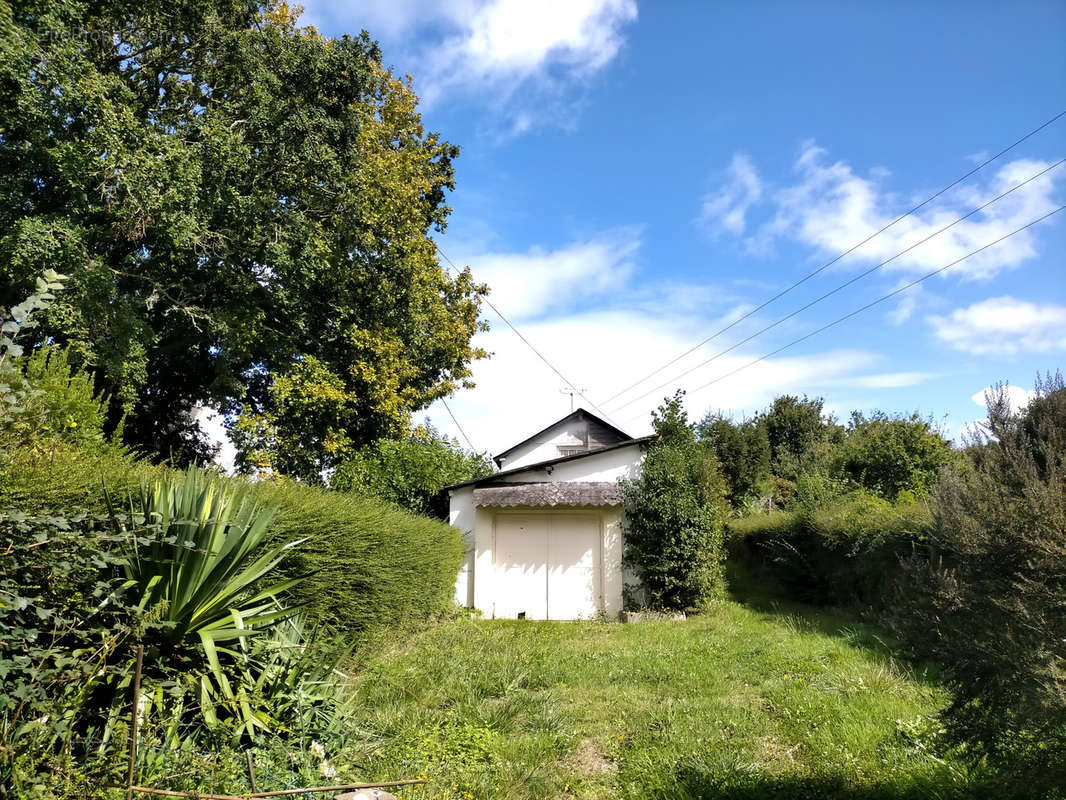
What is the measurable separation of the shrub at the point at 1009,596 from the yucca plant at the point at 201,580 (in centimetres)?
416

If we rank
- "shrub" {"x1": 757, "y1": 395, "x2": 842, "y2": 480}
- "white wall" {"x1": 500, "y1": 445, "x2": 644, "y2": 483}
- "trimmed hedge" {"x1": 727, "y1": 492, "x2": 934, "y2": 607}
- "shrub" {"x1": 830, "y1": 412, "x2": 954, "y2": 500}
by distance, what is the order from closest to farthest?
"trimmed hedge" {"x1": 727, "y1": 492, "x2": 934, "y2": 607} → "white wall" {"x1": 500, "y1": 445, "x2": 644, "y2": 483} → "shrub" {"x1": 830, "y1": 412, "x2": 954, "y2": 500} → "shrub" {"x1": 757, "y1": 395, "x2": 842, "y2": 480}

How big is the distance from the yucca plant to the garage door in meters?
10.6

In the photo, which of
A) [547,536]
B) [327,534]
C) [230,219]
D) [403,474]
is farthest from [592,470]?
[230,219]

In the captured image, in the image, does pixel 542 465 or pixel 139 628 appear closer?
pixel 139 628

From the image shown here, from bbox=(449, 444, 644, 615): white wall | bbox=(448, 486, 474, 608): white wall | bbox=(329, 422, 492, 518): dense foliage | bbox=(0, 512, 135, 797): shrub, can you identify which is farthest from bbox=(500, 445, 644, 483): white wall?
bbox=(0, 512, 135, 797): shrub

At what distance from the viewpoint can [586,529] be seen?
14750mm

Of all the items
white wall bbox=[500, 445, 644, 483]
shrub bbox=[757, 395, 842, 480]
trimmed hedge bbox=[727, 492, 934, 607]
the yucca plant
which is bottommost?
trimmed hedge bbox=[727, 492, 934, 607]

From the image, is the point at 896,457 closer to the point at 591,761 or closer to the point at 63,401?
the point at 591,761

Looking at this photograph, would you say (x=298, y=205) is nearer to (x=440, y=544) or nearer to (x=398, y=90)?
(x=398, y=90)

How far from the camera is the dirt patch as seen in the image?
192 inches

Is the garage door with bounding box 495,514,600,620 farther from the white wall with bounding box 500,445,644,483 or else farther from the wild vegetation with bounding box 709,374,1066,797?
the wild vegetation with bounding box 709,374,1066,797

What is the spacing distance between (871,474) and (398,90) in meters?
18.8

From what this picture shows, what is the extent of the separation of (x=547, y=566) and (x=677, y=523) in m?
3.37

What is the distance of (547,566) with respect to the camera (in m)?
14.6
